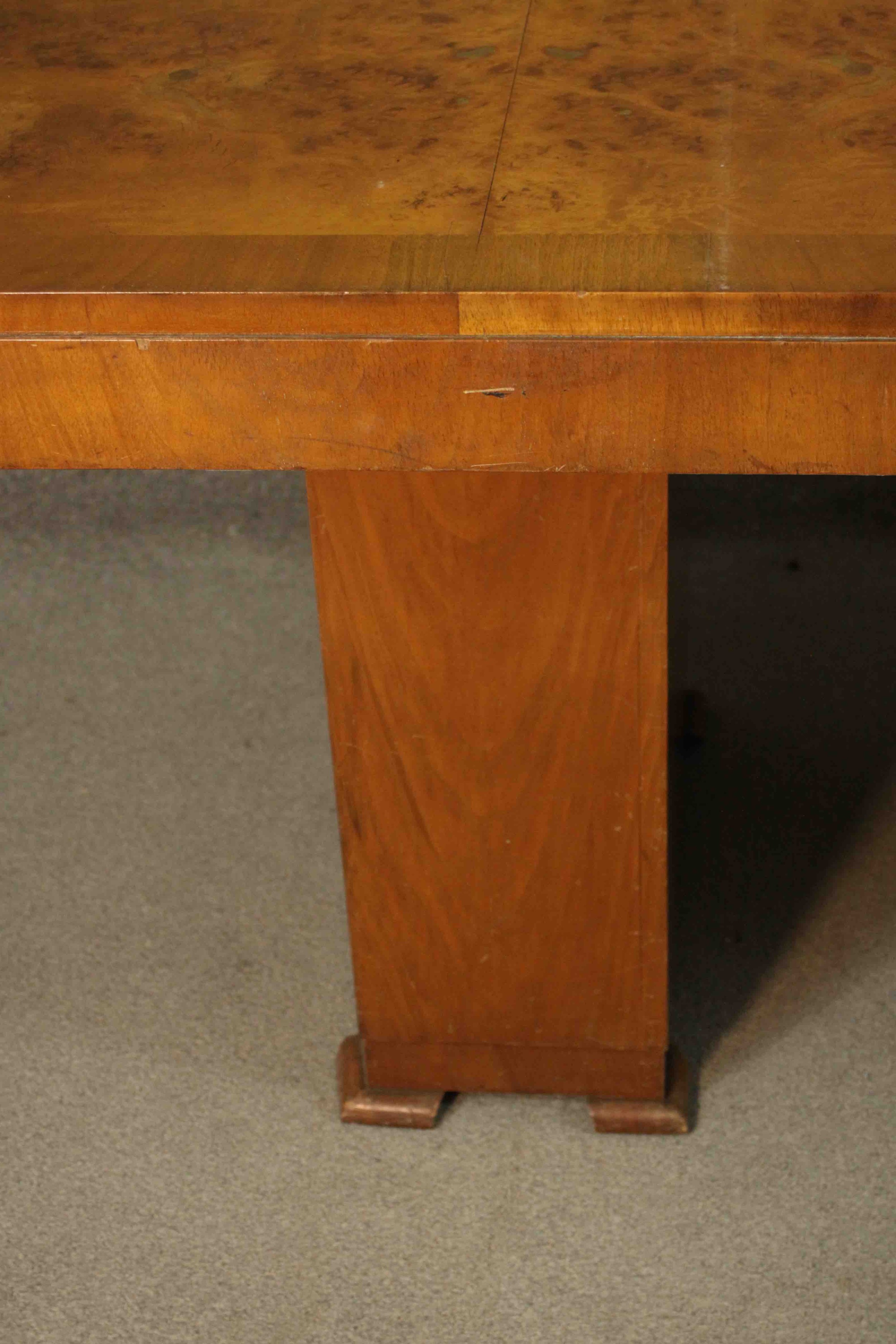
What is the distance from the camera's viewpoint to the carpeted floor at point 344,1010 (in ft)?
3.83

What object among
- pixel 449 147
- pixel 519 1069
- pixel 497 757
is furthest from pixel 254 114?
pixel 519 1069

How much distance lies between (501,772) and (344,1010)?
14.3 inches

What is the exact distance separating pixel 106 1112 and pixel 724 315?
2.94 feet

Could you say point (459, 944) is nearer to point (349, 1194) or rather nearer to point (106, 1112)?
point (349, 1194)

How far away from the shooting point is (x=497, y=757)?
120cm

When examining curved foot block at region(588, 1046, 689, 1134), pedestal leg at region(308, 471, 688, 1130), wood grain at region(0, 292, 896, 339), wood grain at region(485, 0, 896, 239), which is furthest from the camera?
curved foot block at region(588, 1046, 689, 1134)

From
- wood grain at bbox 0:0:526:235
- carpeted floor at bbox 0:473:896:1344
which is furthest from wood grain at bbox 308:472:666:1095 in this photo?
wood grain at bbox 0:0:526:235

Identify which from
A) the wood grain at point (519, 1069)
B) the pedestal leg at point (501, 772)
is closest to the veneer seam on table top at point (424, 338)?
the pedestal leg at point (501, 772)

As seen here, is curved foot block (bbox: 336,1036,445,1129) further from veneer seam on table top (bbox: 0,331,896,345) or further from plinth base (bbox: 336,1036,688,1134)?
veneer seam on table top (bbox: 0,331,896,345)

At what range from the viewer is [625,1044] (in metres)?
1.29

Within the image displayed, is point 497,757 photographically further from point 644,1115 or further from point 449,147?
point 449,147

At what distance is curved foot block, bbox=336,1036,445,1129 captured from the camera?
4.32ft

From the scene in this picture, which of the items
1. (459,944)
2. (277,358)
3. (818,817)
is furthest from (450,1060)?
(277,358)

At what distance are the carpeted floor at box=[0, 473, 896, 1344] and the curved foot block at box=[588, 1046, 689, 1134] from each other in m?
0.02
